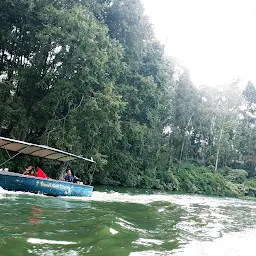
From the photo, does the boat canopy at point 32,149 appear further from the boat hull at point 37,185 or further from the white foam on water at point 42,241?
the white foam on water at point 42,241

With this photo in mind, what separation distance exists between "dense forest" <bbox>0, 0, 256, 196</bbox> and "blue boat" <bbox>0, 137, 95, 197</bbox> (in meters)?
A: 4.69

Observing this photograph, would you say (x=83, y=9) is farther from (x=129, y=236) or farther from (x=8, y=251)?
(x=8, y=251)

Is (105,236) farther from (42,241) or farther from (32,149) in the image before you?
(32,149)

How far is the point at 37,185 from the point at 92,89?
9.81 meters

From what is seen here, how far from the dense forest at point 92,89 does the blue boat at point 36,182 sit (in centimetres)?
469

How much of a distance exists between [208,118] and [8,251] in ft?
160

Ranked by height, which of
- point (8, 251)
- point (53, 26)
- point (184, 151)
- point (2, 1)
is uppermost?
point (2, 1)

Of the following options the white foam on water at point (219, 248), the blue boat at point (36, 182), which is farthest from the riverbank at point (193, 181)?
the white foam on water at point (219, 248)

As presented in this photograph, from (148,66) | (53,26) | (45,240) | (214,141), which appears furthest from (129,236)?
(214,141)

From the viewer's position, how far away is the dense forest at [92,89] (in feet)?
72.8

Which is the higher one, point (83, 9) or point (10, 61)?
point (83, 9)

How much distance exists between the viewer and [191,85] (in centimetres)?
4838

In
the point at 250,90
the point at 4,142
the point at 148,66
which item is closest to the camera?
the point at 4,142

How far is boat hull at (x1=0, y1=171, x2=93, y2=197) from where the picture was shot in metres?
14.8
